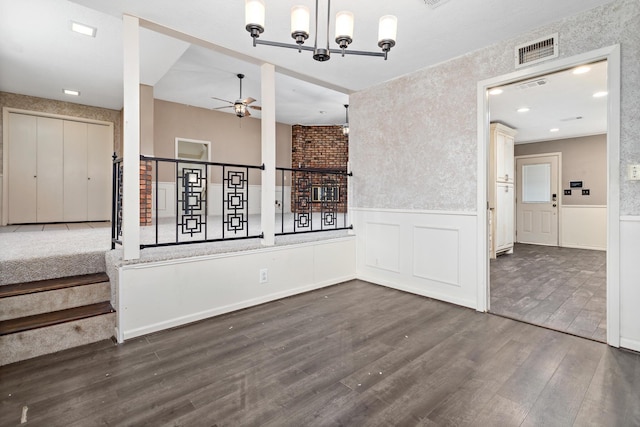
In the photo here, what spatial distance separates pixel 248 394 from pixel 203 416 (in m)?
0.26

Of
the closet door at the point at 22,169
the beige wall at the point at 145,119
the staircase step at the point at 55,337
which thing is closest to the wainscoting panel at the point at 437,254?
the staircase step at the point at 55,337

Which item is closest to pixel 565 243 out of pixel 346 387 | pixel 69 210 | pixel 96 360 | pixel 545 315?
pixel 545 315

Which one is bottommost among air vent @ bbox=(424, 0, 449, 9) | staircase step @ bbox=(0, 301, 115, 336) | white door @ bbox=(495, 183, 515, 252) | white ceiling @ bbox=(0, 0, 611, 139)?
staircase step @ bbox=(0, 301, 115, 336)

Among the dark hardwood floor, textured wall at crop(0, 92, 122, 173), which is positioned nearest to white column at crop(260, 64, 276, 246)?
the dark hardwood floor

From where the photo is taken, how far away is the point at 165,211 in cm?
723

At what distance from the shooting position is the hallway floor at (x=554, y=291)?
9.49 ft

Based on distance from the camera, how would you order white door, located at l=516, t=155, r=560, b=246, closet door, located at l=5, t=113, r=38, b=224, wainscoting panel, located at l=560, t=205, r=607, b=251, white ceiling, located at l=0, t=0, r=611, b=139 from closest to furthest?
white ceiling, located at l=0, t=0, r=611, b=139 → closet door, located at l=5, t=113, r=38, b=224 → wainscoting panel, located at l=560, t=205, r=607, b=251 → white door, located at l=516, t=155, r=560, b=246

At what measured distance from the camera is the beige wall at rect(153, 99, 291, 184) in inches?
282

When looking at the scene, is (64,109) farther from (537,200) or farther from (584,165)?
(584,165)

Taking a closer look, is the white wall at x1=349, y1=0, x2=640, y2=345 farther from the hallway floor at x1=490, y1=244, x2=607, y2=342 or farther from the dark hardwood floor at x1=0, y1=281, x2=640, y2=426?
the dark hardwood floor at x1=0, y1=281, x2=640, y2=426

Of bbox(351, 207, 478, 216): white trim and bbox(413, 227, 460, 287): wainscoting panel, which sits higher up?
bbox(351, 207, 478, 216): white trim

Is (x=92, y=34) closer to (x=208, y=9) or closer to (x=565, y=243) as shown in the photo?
(x=208, y=9)

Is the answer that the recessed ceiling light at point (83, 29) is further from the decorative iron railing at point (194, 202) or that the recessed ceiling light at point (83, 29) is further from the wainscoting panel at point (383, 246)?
the wainscoting panel at point (383, 246)

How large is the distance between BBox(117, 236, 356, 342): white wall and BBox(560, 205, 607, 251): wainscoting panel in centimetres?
655
